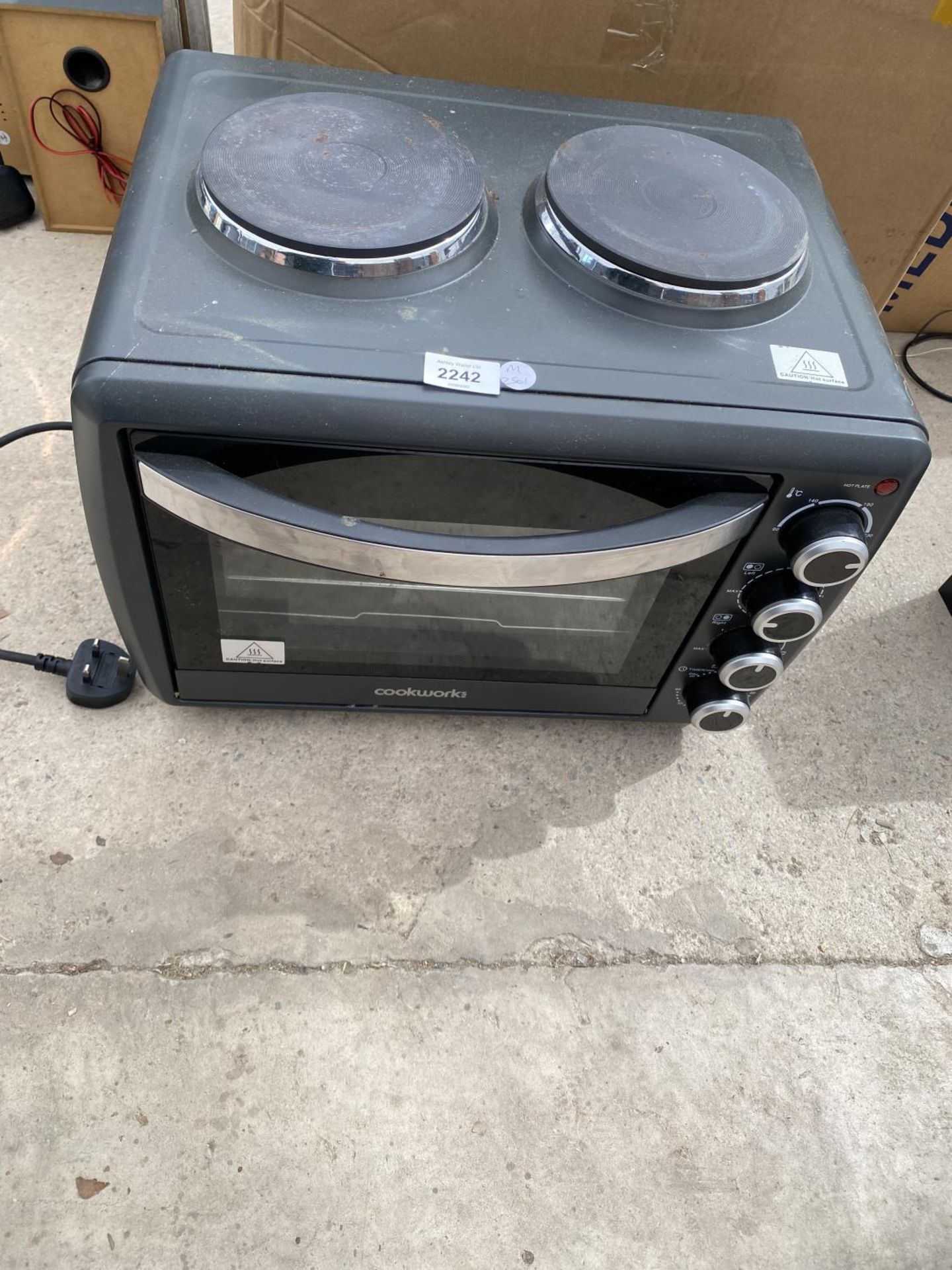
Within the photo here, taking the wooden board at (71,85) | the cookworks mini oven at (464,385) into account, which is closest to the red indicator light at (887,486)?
the cookworks mini oven at (464,385)

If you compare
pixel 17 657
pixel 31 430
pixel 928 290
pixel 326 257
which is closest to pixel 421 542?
pixel 326 257

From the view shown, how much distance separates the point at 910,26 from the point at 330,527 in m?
0.94

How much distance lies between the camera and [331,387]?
0.65m

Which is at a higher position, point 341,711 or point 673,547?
point 673,547

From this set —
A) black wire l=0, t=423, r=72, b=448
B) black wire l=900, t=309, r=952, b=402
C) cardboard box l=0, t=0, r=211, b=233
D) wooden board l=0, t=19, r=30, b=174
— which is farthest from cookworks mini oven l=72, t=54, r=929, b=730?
black wire l=900, t=309, r=952, b=402

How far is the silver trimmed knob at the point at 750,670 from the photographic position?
867 mm

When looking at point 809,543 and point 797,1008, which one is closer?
point 809,543

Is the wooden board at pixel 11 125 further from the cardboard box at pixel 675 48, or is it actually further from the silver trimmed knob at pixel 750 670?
the silver trimmed knob at pixel 750 670

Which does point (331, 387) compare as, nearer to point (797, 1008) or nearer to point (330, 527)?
point (330, 527)

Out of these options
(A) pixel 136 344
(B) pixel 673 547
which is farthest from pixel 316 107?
(B) pixel 673 547

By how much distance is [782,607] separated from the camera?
802 mm

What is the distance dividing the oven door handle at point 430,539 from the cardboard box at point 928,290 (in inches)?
39.4

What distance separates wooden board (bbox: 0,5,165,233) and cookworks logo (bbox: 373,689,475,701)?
37.6 inches

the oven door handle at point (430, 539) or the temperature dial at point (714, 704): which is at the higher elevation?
the oven door handle at point (430, 539)
